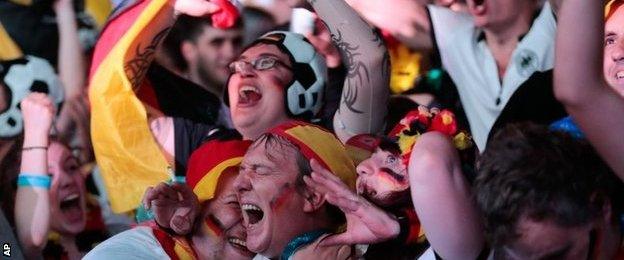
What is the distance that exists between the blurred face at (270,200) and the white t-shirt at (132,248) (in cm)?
22

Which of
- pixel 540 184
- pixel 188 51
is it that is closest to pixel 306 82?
pixel 188 51

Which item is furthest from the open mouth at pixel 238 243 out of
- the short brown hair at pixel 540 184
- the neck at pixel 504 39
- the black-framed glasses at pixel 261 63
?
the short brown hair at pixel 540 184

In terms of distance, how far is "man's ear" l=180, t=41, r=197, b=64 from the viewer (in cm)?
367

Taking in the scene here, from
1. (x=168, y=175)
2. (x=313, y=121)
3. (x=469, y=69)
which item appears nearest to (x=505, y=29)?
(x=469, y=69)

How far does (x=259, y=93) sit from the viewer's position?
11.0ft

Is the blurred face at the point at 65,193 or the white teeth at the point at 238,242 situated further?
the blurred face at the point at 65,193

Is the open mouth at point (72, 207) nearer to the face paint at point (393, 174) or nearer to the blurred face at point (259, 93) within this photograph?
the blurred face at point (259, 93)

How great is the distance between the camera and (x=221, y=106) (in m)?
3.62

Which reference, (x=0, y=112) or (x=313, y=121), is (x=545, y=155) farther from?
(x=0, y=112)

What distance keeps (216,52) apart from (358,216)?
3.62 ft

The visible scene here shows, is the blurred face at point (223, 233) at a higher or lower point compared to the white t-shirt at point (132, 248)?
lower

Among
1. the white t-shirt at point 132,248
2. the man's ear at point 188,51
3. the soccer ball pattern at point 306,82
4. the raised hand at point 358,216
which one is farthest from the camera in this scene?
the man's ear at point 188,51

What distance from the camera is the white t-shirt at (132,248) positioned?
295 centimetres

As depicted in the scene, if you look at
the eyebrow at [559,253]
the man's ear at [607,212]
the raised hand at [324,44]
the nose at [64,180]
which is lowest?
the nose at [64,180]
